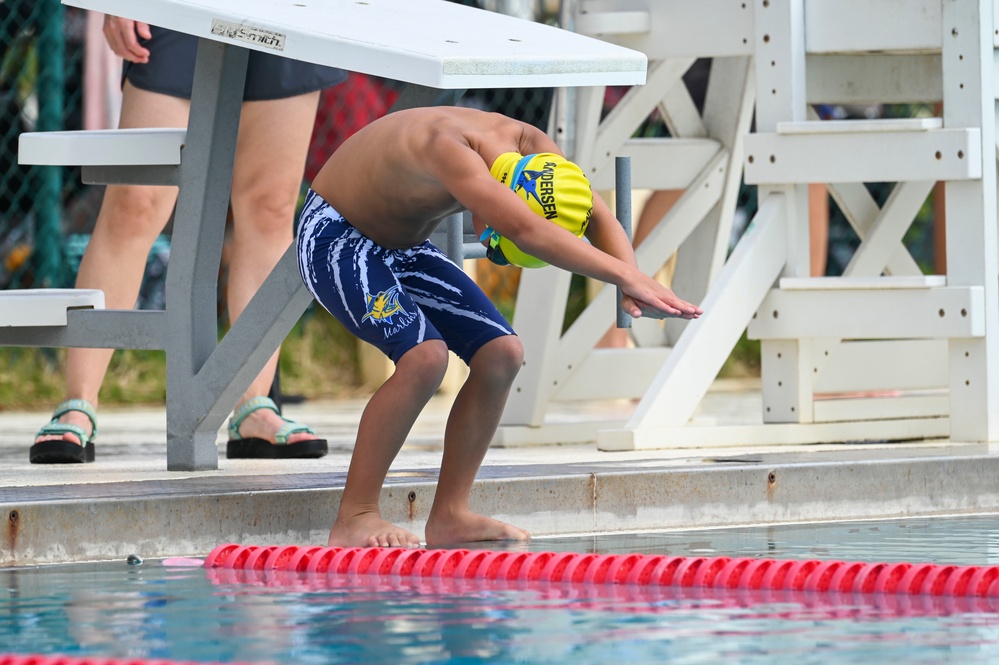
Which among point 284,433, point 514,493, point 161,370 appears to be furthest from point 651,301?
point 161,370

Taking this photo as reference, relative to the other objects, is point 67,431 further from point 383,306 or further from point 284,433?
point 383,306

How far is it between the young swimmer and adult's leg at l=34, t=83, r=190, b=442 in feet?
4.19

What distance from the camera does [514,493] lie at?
4.71 m

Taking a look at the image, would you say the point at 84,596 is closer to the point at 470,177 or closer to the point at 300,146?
the point at 470,177

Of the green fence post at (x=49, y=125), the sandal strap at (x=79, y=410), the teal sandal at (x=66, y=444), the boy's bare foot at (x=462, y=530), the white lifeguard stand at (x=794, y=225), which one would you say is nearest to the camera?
the boy's bare foot at (x=462, y=530)

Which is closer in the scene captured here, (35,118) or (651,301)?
(651,301)

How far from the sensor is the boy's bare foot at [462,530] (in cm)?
435

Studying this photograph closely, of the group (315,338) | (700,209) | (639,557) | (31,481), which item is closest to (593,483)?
(639,557)

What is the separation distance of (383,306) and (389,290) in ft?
0.19

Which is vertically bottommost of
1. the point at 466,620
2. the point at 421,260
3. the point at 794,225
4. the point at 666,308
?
the point at 466,620

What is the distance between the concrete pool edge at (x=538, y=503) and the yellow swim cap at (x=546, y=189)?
0.80 m

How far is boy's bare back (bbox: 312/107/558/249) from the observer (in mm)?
4125

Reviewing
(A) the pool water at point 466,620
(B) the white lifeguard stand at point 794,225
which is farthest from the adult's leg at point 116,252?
(A) the pool water at point 466,620

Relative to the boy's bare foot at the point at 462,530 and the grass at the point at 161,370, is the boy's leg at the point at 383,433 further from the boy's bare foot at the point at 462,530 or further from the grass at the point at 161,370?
the grass at the point at 161,370
